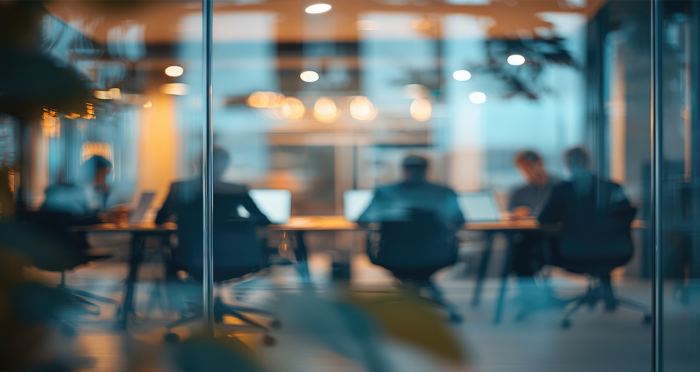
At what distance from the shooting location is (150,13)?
118 inches

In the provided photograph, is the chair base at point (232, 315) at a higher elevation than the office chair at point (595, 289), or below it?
below

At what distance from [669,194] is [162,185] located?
3.27m

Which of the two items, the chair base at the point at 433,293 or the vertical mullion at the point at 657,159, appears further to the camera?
the chair base at the point at 433,293

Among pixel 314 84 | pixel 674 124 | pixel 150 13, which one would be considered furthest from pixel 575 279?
pixel 150 13

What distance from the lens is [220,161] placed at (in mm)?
2938

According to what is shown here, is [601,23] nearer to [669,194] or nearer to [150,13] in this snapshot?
[669,194]

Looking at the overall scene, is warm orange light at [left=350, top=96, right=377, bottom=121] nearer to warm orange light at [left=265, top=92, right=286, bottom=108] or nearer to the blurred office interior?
the blurred office interior

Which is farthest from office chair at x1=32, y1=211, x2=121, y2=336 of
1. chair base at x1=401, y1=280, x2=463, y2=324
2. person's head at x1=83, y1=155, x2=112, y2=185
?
chair base at x1=401, y1=280, x2=463, y2=324

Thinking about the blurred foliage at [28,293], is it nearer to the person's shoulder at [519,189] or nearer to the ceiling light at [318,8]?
the ceiling light at [318,8]

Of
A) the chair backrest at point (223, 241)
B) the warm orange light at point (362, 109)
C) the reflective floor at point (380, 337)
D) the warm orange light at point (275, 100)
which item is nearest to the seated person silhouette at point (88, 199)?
the reflective floor at point (380, 337)

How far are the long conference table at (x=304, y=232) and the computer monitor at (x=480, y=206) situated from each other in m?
0.05

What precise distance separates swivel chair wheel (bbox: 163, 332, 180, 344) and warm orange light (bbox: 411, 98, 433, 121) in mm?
2123

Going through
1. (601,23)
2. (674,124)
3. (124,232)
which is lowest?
(124,232)

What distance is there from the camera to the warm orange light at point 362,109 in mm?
2922
